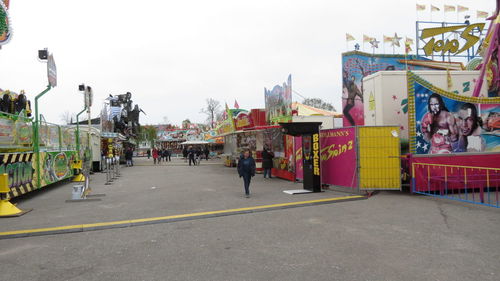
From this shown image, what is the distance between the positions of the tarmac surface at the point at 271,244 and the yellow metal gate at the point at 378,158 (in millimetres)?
1190

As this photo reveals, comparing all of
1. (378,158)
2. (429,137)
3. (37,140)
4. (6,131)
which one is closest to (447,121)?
A: (429,137)

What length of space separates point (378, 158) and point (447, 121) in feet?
8.99

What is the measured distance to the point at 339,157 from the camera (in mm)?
11508

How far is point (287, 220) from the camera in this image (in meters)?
7.43

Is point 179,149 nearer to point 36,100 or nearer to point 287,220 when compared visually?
point 36,100

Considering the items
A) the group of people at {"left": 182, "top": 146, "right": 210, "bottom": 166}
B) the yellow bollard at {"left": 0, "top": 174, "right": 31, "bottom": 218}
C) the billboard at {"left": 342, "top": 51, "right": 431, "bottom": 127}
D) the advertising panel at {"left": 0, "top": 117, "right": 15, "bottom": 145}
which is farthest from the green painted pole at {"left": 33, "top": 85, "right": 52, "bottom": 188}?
the billboard at {"left": 342, "top": 51, "right": 431, "bottom": 127}

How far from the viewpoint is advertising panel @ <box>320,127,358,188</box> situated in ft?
35.8

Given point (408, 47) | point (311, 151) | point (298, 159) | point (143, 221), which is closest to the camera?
point (143, 221)

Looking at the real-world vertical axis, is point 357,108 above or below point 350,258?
above

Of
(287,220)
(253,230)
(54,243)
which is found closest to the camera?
(54,243)

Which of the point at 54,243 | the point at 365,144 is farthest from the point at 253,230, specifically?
the point at 365,144

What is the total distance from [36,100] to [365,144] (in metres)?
11.0

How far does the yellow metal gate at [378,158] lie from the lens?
10.6 meters

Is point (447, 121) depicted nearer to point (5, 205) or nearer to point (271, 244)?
point (271, 244)
